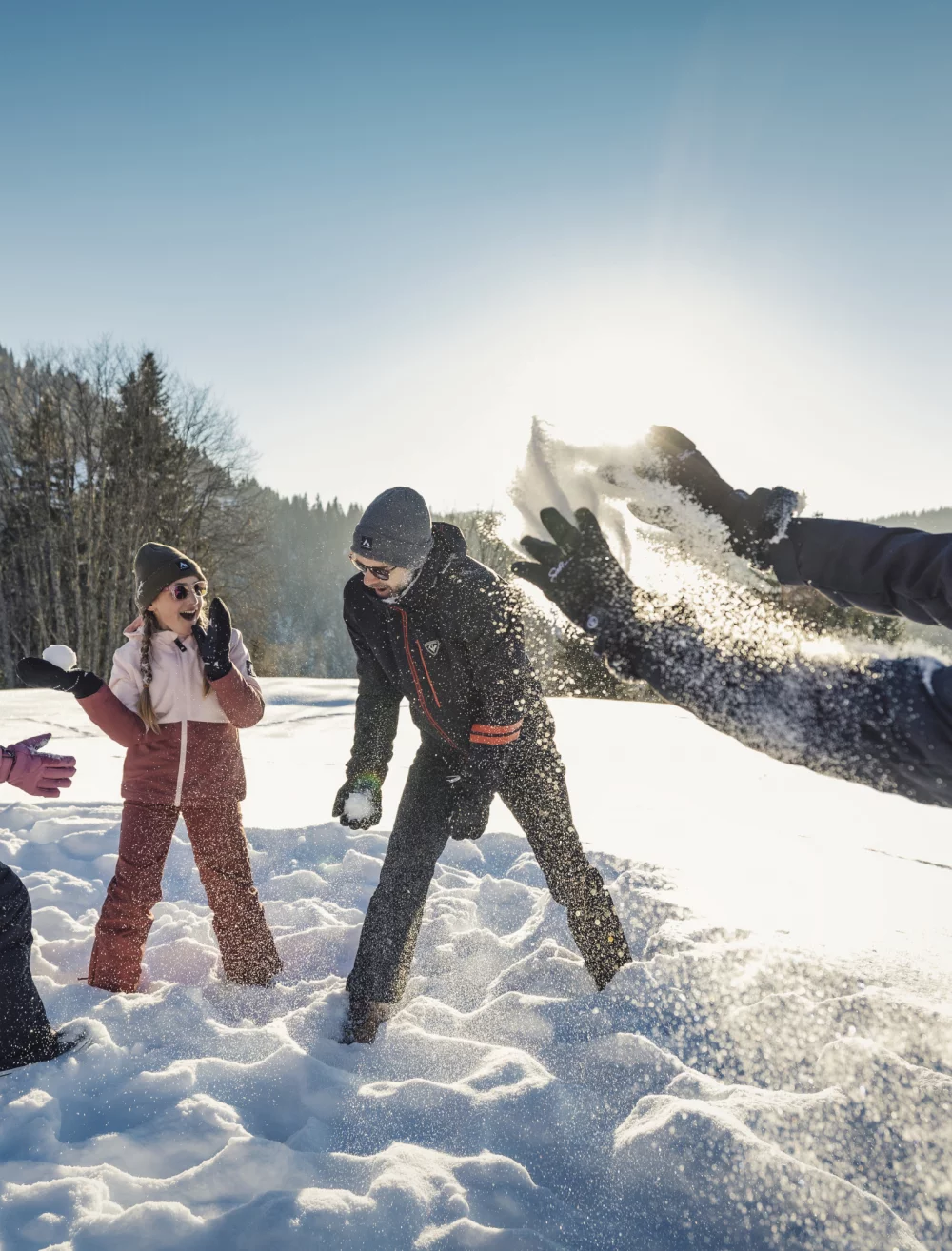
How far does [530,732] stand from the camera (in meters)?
2.60

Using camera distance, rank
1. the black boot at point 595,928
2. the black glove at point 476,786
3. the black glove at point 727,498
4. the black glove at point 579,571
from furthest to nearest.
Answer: the black boot at point 595,928
the black glove at point 476,786
the black glove at point 727,498
the black glove at point 579,571

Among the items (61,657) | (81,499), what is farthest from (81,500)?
(61,657)

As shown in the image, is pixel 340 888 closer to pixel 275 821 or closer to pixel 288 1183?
pixel 275 821

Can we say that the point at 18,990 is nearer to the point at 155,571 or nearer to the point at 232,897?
the point at 232,897

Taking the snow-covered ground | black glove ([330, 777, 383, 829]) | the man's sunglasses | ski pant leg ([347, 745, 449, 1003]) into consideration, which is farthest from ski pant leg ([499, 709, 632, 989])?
the man's sunglasses

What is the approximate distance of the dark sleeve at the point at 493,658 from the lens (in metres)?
2.41

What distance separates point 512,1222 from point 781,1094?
944 millimetres

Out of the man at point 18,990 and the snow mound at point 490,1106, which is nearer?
the snow mound at point 490,1106

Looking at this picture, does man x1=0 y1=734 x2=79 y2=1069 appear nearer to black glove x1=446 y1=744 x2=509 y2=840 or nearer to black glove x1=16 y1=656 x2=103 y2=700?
black glove x1=16 y1=656 x2=103 y2=700

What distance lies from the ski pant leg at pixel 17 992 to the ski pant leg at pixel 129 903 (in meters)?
0.44

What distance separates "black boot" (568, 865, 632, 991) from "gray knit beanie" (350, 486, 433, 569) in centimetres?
141

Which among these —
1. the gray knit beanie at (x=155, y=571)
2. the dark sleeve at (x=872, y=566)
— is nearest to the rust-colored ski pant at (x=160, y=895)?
the gray knit beanie at (x=155, y=571)

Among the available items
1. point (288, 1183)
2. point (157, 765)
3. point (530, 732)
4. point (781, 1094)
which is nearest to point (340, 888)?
point (157, 765)

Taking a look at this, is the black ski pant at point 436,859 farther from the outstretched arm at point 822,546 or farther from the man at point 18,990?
the outstretched arm at point 822,546
